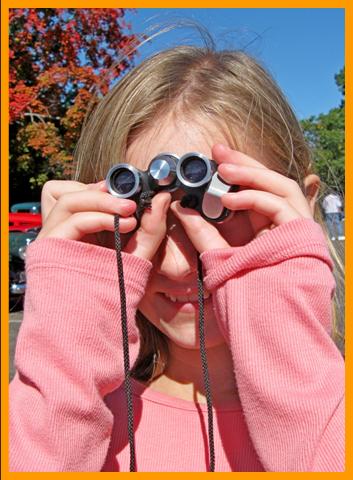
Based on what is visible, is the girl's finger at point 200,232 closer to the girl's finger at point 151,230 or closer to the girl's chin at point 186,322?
the girl's finger at point 151,230

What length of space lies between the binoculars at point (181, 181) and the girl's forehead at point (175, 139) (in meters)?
0.09

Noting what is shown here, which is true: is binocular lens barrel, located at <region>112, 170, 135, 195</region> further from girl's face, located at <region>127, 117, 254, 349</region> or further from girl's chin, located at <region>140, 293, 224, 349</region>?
girl's chin, located at <region>140, 293, 224, 349</region>

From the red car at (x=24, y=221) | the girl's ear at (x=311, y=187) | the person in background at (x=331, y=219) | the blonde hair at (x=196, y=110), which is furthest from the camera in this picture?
the red car at (x=24, y=221)

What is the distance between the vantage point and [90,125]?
1733mm

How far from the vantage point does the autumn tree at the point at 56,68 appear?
713cm

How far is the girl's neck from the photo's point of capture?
1.51 meters

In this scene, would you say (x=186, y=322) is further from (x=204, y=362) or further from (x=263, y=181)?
(x=263, y=181)

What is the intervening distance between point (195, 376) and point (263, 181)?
620 millimetres

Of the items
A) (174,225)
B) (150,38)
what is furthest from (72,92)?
(174,225)

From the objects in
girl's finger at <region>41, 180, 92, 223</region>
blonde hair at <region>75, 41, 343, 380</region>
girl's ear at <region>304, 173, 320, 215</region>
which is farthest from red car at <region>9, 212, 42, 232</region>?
girl's ear at <region>304, 173, 320, 215</region>

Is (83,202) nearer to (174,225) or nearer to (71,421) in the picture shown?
(174,225)

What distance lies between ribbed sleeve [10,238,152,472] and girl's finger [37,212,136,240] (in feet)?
0.08

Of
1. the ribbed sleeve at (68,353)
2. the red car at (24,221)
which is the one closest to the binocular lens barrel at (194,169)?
the ribbed sleeve at (68,353)

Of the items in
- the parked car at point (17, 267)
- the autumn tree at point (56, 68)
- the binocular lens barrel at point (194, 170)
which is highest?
the autumn tree at point (56, 68)
